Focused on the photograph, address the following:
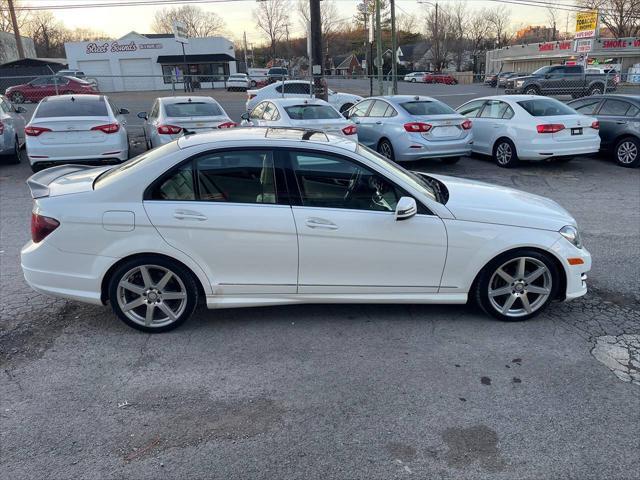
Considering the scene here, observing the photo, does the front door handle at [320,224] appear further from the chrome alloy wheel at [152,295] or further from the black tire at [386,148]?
the black tire at [386,148]

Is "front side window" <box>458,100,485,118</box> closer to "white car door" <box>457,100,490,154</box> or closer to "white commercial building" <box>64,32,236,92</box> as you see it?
"white car door" <box>457,100,490,154</box>

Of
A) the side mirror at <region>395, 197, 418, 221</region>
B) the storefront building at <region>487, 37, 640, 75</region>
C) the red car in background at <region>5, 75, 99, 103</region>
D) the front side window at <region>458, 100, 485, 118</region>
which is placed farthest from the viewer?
the storefront building at <region>487, 37, 640, 75</region>

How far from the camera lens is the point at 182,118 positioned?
10211 millimetres

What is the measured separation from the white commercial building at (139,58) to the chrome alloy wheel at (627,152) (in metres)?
46.4

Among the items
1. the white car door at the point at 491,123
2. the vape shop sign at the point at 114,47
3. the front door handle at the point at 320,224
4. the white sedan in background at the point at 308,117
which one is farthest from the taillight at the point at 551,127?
the vape shop sign at the point at 114,47

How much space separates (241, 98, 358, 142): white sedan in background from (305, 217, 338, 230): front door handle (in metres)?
6.67

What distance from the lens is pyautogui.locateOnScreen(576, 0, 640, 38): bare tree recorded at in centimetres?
5900

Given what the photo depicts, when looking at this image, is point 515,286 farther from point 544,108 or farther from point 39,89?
point 39,89

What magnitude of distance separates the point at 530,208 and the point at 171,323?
10.2ft

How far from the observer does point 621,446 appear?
2801 mm

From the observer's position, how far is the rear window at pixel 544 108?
10367 mm

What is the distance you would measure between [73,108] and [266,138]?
763cm

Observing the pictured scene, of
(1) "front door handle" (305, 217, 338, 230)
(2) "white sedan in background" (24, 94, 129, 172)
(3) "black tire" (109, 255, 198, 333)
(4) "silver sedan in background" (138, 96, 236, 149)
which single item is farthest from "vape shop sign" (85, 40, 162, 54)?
(1) "front door handle" (305, 217, 338, 230)

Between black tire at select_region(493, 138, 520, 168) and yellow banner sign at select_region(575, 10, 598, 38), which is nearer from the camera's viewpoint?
black tire at select_region(493, 138, 520, 168)
